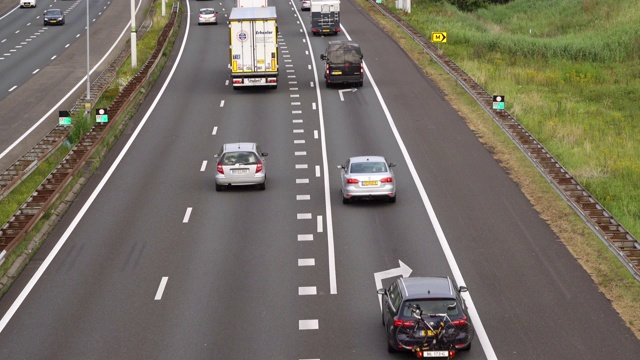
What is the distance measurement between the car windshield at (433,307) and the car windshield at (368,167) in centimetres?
1382

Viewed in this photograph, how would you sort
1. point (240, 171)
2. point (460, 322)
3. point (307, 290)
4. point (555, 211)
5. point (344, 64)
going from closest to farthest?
1. point (460, 322)
2. point (307, 290)
3. point (555, 211)
4. point (240, 171)
5. point (344, 64)

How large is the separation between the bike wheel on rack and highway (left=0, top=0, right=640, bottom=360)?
3.41 feet

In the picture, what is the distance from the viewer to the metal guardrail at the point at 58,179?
32.2 m

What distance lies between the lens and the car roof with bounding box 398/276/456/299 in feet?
74.1

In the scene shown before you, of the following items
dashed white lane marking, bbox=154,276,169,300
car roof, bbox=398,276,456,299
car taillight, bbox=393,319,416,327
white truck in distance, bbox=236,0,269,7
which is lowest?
dashed white lane marking, bbox=154,276,169,300

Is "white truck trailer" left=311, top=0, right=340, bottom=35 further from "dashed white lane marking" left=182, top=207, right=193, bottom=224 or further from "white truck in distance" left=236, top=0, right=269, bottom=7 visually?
"dashed white lane marking" left=182, top=207, right=193, bottom=224

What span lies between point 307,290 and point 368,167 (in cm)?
907

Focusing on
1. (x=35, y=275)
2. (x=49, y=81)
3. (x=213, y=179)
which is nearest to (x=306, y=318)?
(x=35, y=275)

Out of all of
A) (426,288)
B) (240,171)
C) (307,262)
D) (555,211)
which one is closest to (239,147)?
(240,171)

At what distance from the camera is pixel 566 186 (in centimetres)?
3647

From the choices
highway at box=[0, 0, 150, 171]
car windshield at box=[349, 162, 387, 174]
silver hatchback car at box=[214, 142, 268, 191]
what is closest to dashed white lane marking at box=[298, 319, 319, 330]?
car windshield at box=[349, 162, 387, 174]

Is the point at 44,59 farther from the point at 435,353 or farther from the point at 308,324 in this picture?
the point at 435,353

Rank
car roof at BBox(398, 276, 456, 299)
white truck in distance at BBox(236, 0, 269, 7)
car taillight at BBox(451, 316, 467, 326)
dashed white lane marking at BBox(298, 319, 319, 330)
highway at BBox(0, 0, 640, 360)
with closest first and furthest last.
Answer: car taillight at BBox(451, 316, 467, 326), car roof at BBox(398, 276, 456, 299), highway at BBox(0, 0, 640, 360), dashed white lane marking at BBox(298, 319, 319, 330), white truck in distance at BBox(236, 0, 269, 7)

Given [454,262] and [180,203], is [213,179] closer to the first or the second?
[180,203]
